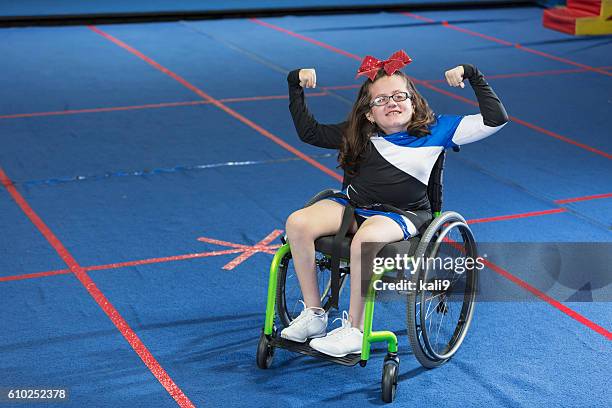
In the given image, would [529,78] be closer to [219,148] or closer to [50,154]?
[219,148]

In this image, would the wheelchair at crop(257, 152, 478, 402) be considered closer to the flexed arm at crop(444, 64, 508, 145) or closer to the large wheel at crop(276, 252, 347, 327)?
the large wheel at crop(276, 252, 347, 327)

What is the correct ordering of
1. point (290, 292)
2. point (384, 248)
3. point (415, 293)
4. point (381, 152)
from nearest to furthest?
point (415, 293), point (384, 248), point (381, 152), point (290, 292)

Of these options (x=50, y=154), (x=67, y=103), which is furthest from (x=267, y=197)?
(x=67, y=103)

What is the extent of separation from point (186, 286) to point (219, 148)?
2214 millimetres

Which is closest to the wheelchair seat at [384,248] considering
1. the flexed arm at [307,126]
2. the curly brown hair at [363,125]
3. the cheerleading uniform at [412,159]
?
the cheerleading uniform at [412,159]

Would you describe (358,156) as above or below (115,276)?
above

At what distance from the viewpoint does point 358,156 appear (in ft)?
11.8

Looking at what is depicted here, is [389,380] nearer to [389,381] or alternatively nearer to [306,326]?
[389,381]

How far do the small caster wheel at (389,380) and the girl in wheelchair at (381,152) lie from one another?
17 centimetres

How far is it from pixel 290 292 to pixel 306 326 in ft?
2.55

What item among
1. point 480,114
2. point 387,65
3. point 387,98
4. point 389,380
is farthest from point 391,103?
point 389,380

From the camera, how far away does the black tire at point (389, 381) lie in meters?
3.26

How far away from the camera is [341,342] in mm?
3291

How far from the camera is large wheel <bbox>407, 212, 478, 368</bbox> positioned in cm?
323
